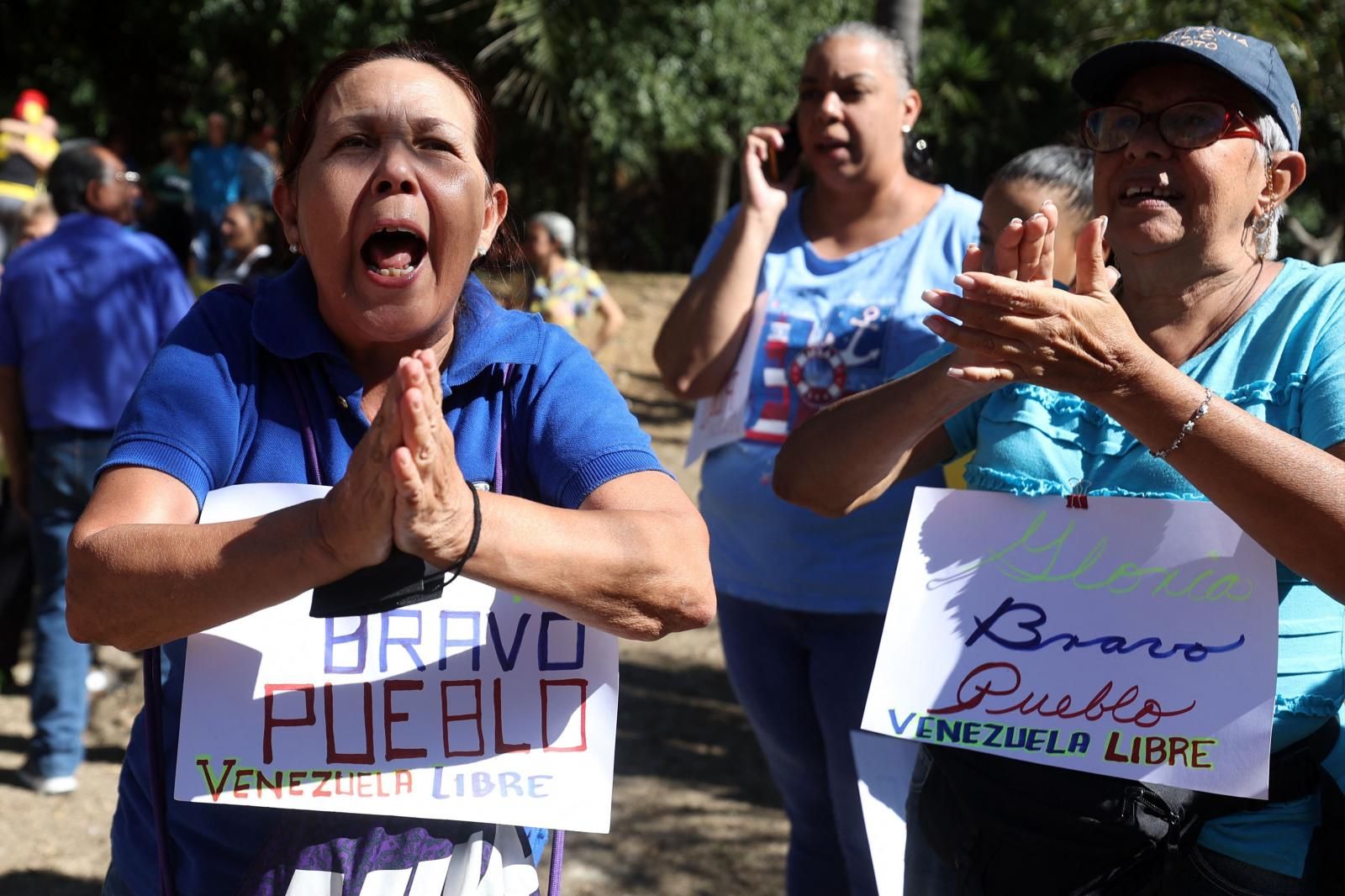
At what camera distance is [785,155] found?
333cm

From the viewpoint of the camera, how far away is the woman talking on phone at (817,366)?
2785 millimetres

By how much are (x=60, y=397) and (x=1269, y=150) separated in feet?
13.2

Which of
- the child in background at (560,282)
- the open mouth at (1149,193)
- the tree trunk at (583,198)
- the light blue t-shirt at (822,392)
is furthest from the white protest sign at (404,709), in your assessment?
the tree trunk at (583,198)

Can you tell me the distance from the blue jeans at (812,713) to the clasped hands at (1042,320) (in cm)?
115

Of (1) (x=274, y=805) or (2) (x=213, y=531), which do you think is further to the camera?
→ (1) (x=274, y=805)

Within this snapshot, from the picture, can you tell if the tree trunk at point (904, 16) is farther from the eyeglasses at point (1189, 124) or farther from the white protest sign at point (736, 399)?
the eyeglasses at point (1189, 124)

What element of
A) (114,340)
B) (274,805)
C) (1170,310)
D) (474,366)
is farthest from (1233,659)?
(114,340)

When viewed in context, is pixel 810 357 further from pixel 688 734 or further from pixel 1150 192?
pixel 688 734

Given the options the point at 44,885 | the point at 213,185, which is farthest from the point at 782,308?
the point at 213,185

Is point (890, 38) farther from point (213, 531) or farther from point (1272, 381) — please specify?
point (213, 531)

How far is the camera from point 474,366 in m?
1.72

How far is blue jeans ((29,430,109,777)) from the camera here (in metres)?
4.61

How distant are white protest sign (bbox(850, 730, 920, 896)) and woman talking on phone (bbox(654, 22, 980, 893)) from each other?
1.80 ft

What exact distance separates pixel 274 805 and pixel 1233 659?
1279 mm
